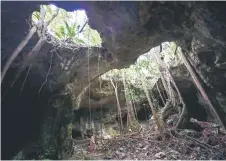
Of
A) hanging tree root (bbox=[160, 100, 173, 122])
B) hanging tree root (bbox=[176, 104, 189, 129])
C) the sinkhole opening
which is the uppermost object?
the sinkhole opening

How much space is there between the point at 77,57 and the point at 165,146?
3.22m

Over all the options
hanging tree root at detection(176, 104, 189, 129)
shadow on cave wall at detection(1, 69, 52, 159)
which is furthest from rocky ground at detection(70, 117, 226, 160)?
shadow on cave wall at detection(1, 69, 52, 159)

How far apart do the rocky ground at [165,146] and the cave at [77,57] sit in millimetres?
765

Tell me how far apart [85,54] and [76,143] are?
11.5ft

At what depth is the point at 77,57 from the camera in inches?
205

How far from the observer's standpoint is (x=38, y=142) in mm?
4934

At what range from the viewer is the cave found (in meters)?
3.44

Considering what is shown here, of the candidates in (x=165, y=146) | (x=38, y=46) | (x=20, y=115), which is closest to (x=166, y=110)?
(x=165, y=146)

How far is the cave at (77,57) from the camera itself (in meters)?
3.44

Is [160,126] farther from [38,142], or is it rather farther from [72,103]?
[38,142]

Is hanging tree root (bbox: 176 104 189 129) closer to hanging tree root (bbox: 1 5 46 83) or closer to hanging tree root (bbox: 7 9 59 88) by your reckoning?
hanging tree root (bbox: 7 9 59 88)

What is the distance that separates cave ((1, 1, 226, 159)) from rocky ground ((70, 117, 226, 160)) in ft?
2.51

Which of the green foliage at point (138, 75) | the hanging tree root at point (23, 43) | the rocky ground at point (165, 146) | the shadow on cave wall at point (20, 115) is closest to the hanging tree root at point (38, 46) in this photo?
the hanging tree root at point (23, 43)

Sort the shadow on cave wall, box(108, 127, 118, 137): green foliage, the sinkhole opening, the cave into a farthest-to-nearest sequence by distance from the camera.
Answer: box(108, 127, 118, 137): green foliage < the sinkhole opening < the shadow on cave wall < the cave
